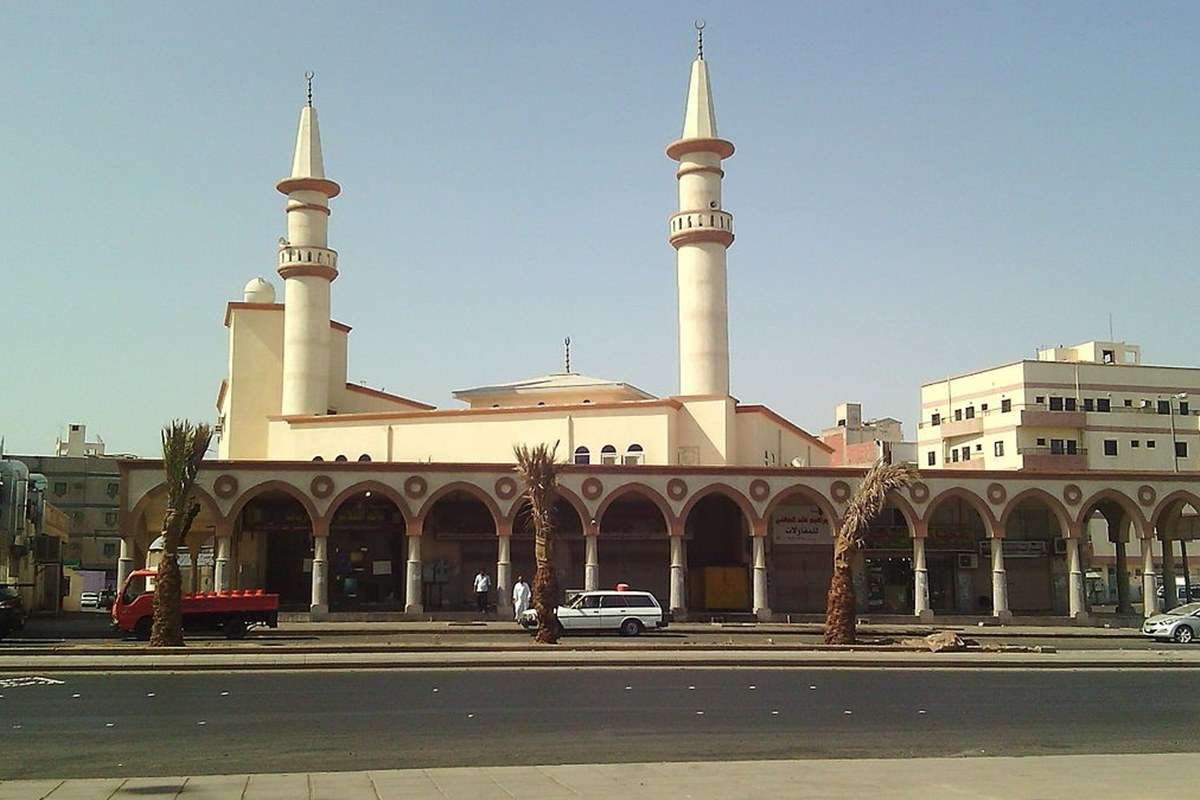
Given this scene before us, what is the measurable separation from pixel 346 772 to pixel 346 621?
2966cm

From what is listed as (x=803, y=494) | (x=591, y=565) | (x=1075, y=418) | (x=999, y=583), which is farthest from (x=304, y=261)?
(x=1075, y=418)

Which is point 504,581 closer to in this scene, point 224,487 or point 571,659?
point 224,487

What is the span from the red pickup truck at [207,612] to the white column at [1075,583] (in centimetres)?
2948

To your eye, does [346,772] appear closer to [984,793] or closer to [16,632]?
[984,793]

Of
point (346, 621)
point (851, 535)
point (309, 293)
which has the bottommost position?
point (346, 621)

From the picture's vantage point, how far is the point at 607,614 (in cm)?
3459

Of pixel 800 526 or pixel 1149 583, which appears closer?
pixel 1149 583

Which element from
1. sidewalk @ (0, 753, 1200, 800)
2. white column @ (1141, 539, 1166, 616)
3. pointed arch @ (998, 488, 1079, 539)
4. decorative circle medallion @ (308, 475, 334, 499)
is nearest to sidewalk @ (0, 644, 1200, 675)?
sidewalk @ (0, 753, 1200, 800)

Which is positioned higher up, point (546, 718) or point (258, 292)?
point (258, 292)

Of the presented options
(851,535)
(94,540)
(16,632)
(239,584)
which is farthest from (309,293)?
(94,540)

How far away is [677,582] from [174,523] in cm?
2013

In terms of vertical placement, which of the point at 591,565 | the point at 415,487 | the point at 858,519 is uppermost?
the point at 415,487

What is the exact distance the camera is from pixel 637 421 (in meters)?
48.7

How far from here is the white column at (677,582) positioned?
141 feet
